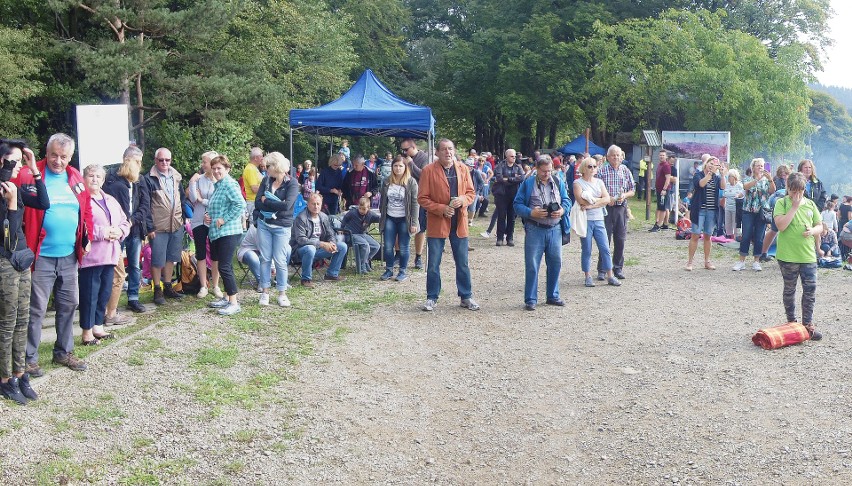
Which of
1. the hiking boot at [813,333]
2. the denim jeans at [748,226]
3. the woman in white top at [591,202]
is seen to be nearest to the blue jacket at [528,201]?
the woman in white top at [591,202]

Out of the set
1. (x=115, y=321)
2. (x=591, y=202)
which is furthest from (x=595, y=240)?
(x=115, y=321)

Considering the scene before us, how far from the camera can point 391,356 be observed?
7465mm

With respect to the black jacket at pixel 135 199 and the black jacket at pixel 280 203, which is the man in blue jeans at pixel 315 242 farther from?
the black jacket at pixel 135 199

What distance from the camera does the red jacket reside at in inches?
226

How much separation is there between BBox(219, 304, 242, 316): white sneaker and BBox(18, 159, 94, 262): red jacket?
7.32ft

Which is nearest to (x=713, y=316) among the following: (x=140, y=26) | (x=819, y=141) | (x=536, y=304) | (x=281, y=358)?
(x=536, y=304)

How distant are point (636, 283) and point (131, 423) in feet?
24.6

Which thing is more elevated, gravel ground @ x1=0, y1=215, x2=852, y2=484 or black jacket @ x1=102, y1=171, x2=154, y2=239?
black jacket @ x1=102, y1=171, x2=154, y2=239

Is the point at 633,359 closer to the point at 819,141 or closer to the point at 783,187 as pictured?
the point at 783,187

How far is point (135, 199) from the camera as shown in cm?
829

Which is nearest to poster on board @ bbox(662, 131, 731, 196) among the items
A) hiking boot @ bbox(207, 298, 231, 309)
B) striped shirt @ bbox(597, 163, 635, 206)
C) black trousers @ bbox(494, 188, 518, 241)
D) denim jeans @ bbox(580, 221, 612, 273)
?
black trousers @ bbox(494, 188, 518, 241)

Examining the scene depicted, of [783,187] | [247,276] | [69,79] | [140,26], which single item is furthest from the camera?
[69,79]

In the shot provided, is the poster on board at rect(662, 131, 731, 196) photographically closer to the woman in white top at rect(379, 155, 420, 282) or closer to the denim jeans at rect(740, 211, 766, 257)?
the denim jeans at rect(740, 211, 766, 257)

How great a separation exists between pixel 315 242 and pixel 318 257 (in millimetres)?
406
